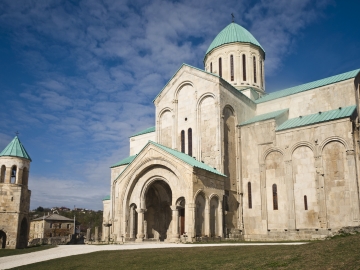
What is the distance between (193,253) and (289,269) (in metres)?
6.53

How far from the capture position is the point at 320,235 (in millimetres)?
23812

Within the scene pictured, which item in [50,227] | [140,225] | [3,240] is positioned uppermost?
[140,225]

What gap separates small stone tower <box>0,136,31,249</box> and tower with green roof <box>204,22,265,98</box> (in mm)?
21690

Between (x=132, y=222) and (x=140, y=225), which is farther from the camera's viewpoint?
(x=132, y=222)

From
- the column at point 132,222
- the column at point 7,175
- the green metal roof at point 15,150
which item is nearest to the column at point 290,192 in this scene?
the column at point 132,222

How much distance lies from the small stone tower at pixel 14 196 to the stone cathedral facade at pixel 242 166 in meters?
10.8

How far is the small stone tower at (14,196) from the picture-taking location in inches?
1344

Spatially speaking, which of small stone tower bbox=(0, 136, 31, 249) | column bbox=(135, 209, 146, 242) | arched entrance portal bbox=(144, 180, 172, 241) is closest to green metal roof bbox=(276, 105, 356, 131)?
arched entrance portal bbox=(144, 180, 172, 241)

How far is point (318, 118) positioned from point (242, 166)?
7.08 meters

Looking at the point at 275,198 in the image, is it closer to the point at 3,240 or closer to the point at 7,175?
the point at 3,240

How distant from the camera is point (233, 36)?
36.8 meters

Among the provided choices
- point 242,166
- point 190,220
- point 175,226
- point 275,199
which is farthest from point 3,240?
point 275,199

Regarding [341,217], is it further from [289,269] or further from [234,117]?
[289,269]

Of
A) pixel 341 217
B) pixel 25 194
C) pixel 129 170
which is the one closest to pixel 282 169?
pixel 341 217
